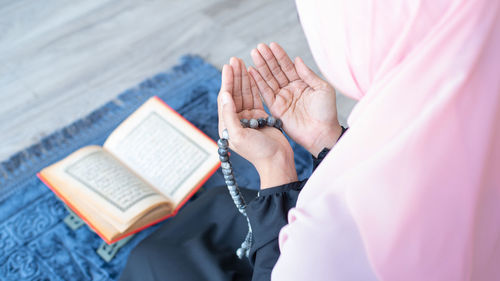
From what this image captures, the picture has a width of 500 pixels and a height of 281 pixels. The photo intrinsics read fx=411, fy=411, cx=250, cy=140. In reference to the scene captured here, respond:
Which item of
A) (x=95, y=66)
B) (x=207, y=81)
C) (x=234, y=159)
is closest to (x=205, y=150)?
(x=234, y=159)

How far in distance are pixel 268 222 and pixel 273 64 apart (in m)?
0.39

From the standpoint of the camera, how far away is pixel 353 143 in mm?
573

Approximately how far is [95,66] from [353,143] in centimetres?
149

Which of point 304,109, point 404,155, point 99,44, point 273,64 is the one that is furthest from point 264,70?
point 99,44

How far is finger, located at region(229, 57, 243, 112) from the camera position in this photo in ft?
3.02

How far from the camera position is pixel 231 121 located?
82 centimetres

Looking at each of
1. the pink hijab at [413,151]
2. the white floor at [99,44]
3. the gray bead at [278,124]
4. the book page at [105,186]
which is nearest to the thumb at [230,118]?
the gray bead at [278,124]

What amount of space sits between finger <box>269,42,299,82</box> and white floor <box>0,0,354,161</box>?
25.2 inches

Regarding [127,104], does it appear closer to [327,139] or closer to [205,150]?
[205,150]

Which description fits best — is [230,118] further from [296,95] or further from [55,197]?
[55,197]

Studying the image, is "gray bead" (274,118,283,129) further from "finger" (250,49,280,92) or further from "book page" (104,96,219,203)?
"book page" (104,96,219,203)

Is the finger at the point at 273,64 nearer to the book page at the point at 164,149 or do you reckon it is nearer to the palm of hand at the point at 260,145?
the palm of hand at the point at 260,145

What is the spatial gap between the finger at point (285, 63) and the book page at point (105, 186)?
0.52 metres

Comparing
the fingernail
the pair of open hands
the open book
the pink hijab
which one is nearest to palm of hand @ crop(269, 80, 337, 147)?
the pair of open hands
